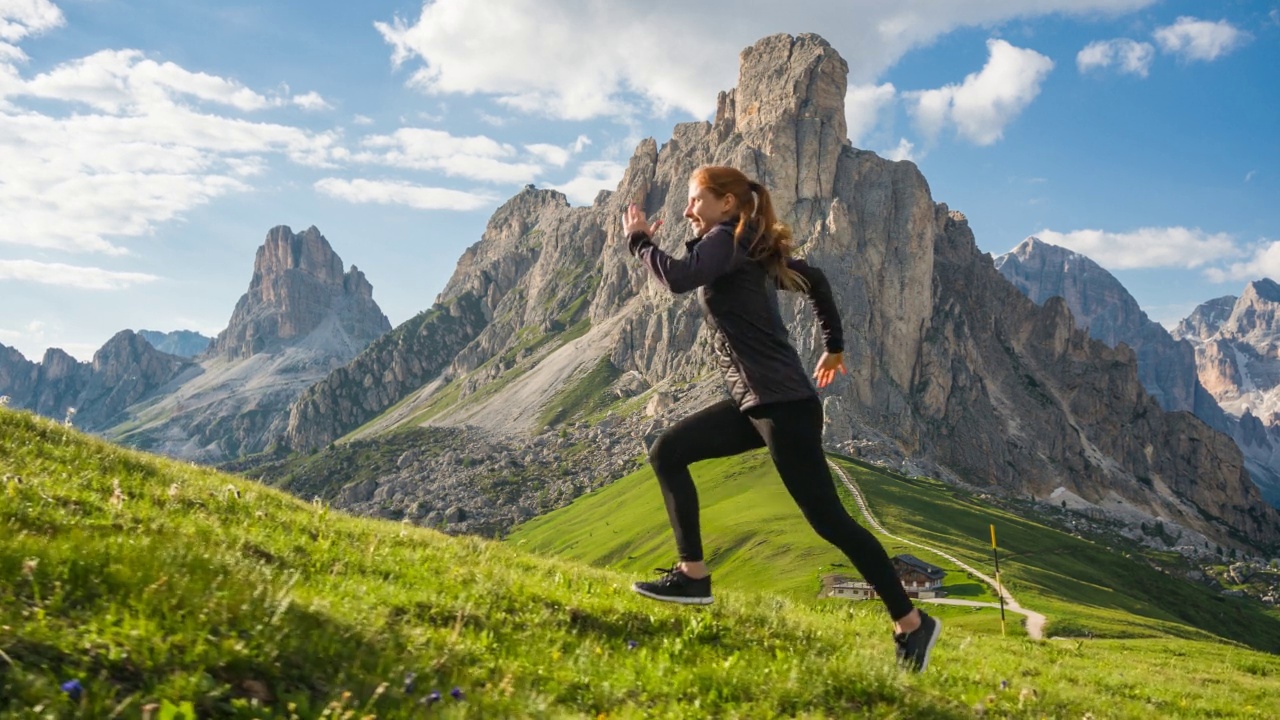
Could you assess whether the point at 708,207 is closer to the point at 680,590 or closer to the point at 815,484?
the point at 815,484

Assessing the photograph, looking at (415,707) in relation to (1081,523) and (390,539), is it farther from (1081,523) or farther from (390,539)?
(1081,523)

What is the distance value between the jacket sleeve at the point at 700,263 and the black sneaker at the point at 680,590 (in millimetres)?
2892

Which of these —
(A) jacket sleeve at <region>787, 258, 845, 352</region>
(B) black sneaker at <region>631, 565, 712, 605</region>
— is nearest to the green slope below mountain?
(A) jacket sleeve at <region>787, 258, 845, 352</region>

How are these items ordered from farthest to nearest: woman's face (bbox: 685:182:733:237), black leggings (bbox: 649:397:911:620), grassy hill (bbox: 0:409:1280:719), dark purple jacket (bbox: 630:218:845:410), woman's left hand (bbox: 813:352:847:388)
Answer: woman's left hand (bbox: 813:352:847:388) < woman's face (bbox: 685:182:733:237) < dark purple jacket (bbox: 630:218:845:410) < black leggings (bbox: 649:397:911:620) < grassy hill (bbox: 0:409:1280:719)

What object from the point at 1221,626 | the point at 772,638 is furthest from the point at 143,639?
the point at 1221,626

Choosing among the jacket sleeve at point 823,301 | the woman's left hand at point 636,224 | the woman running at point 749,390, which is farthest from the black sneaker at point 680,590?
the woman's left hand at point 636,224

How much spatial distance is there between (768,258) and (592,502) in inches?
6427

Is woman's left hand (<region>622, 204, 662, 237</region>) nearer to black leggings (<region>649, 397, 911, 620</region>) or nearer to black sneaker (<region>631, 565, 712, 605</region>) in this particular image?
black leggings (<region>649, 397, 911, 620</region>)

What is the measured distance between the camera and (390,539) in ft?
30.3

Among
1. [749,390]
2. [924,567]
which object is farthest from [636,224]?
[924,567]

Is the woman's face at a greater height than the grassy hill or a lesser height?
greater

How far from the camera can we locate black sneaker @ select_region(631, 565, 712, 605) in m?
8.03

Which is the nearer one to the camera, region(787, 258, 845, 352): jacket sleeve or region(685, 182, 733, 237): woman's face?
region(685, 182, 733, 237): woman's face

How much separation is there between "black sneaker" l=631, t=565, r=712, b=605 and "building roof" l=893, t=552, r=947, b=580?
7049 centimetres
